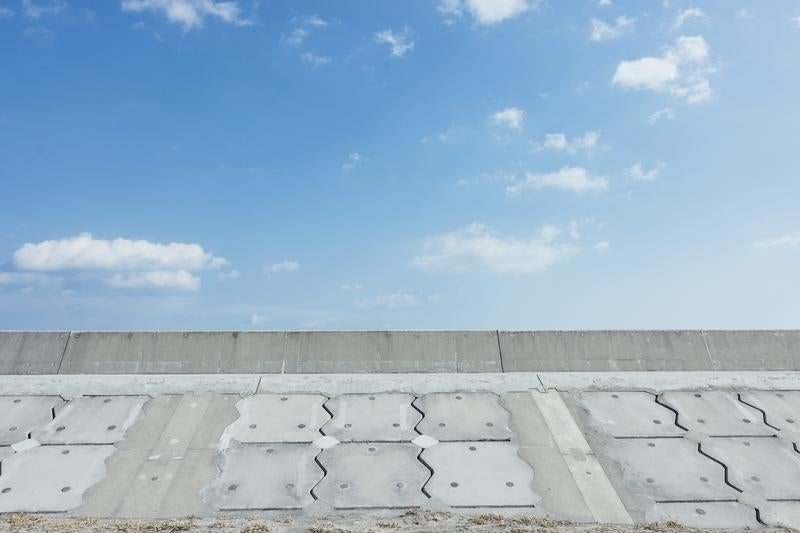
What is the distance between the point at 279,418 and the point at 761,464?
26.1 ft

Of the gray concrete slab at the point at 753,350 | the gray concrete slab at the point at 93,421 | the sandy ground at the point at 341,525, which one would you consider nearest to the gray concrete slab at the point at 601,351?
the gray concrete slab at the point at 753,350

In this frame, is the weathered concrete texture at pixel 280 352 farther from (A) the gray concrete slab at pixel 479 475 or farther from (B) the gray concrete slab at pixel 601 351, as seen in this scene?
(A) the gray concrete slab at pixel 479 475

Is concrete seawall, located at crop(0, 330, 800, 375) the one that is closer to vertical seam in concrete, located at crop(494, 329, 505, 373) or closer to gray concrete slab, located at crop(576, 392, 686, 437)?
vertical seam in concrete, located at crop(494, 329, 505, 373)

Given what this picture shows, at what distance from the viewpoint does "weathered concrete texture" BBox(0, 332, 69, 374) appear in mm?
11312

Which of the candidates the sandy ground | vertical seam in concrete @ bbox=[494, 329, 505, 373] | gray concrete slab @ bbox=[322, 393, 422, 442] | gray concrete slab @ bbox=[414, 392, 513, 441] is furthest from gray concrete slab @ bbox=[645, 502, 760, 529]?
vertical seam in concrete @ bbox=[494, 329, 505, 373]

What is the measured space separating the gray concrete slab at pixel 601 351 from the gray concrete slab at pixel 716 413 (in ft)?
3.83

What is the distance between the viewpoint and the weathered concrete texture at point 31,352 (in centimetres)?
1131

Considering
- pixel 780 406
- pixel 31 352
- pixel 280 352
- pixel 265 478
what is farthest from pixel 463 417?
pixel 31 352

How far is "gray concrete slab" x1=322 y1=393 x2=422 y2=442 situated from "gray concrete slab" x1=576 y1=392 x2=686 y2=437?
3224 mm

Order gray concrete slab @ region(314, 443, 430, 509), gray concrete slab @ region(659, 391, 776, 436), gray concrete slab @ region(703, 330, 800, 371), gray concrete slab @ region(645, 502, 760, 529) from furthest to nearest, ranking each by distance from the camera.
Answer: gray concrete slab @ region(703, 330, 800, 371) < gray concrete slab @ region(659, 391, 776, 436) < gray concrete slab @ region(314, 443, 430, 509) < gray concrete slab @ region(645, 502, 760, 529)

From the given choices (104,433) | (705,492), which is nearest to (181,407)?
(104,433)

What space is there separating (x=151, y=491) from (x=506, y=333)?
7387mm

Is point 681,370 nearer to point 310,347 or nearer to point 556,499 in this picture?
point 556,499

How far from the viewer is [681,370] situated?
11.5m
